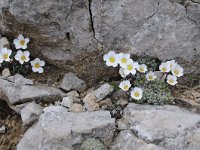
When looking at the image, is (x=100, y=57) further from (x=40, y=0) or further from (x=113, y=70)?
(x=40, y=0)

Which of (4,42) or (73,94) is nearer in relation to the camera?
(73,94)

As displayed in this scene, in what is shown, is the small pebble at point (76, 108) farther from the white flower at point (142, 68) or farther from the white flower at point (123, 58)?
the white flower at point (142, 68)

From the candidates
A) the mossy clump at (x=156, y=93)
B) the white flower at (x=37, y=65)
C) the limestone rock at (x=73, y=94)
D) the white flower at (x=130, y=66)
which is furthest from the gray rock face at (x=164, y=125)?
the white flower at (x=37, y=65)

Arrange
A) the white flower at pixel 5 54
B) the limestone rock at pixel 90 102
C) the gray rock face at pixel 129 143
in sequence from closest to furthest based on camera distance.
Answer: the gray rock face at pixel 129 143 < the limestone rock at pixel 90 102 < the white flower at pixel 5 54

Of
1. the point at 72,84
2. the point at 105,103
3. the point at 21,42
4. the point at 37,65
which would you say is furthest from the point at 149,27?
the point at 21,42

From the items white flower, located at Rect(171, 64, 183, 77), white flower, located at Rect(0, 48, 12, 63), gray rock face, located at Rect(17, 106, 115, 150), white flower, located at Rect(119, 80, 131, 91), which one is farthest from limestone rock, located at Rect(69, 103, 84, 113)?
white flower, located at Rect(171, 64, 183, 77)

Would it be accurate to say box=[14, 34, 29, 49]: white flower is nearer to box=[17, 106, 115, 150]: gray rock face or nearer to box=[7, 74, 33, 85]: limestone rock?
box=[7, 74, 33, 85]: limestone rock

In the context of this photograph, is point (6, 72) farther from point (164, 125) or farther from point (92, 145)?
point (164, 125)
